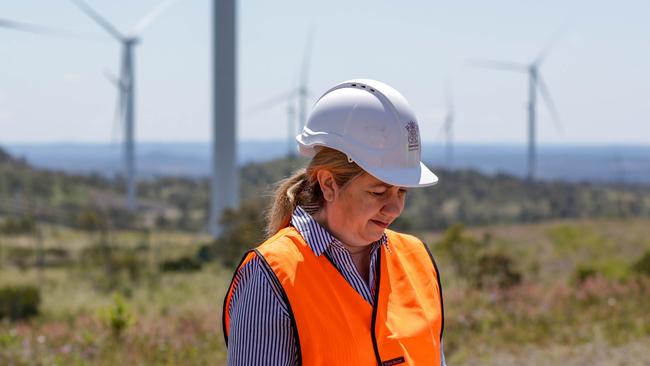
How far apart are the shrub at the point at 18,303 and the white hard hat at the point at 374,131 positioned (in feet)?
34.2

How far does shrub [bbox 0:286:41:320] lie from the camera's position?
11.6 metres

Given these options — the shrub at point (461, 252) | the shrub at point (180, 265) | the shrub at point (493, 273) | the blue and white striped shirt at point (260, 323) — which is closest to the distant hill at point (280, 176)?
the shrub at point (180, 265)

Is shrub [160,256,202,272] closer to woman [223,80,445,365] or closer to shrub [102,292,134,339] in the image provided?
shrub [102,292,134,339]

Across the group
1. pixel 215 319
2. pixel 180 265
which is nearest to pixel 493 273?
pixel 215 319

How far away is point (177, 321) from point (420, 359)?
24.8 feet

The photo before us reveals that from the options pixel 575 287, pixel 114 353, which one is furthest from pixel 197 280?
pixel 114 353

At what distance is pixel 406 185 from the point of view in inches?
79.4

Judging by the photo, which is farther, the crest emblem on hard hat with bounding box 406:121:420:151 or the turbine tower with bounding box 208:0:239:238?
the turbine tower with bounding box 208:0:239:238

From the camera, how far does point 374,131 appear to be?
6.68ft

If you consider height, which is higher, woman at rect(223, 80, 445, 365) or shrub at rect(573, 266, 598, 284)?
woman at rect(223, 80, 445, 365)

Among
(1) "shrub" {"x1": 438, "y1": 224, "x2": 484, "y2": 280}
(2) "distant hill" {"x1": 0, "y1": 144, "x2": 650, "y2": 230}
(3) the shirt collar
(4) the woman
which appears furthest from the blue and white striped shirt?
(2) "distant hill" {"x1": 0, "y1": 144, "x2": 650, "y2": 230}

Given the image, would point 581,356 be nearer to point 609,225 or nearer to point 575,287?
point 575,287

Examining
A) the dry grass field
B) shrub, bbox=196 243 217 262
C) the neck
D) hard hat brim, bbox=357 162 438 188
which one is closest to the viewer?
hard hat brim, bbox=357 162 438 188

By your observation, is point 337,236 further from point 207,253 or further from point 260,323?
point 207,253
